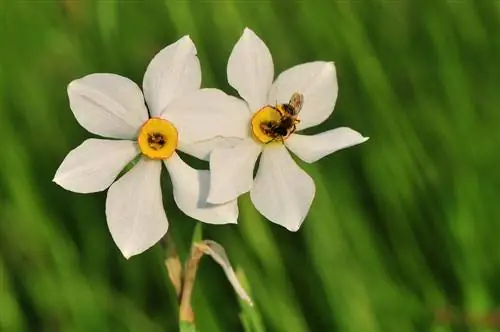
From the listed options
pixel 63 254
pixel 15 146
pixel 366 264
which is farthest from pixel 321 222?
pixel 15 146

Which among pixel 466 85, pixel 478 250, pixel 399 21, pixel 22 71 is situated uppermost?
pixel 22 71

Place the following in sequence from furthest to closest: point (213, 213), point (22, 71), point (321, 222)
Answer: point (22, 71), point (321, 222), point (213, 213)

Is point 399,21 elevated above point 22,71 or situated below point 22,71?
below

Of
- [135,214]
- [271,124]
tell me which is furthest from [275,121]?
[135,214]

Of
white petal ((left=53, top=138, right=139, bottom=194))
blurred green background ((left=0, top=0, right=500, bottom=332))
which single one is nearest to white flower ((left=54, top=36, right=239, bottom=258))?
white petal ((left=53, top=138, right=139, bottom=194))

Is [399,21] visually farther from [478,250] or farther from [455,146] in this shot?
[478,250]

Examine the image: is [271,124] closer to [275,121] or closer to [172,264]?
[275,121]
